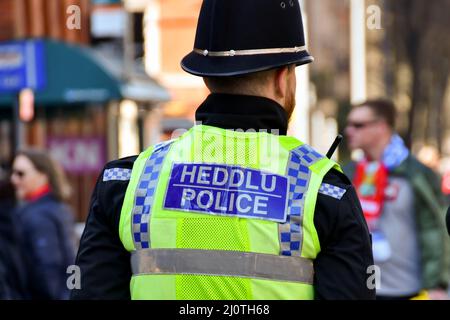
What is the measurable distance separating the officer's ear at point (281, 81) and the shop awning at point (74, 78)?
13845 millimetres

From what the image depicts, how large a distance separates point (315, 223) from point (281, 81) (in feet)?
1.34

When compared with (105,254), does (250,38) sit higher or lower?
higher

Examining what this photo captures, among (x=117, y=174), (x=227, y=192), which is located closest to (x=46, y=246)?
(x=117, y=174)

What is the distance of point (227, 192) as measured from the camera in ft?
9.04

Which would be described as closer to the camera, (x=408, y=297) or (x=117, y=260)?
(x=117, y=260)

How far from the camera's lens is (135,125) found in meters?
20.0

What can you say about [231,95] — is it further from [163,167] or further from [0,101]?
[0,101]

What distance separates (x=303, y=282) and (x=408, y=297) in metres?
4.01

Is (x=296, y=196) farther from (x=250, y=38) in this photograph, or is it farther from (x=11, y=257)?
(x=11, y=257)

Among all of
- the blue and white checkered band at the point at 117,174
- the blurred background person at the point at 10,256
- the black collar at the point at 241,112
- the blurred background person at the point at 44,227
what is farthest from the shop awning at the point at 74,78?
the black collar at the point at 241,112

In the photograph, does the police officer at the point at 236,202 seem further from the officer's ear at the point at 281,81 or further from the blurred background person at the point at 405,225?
the blurred background person at the point at 405,225

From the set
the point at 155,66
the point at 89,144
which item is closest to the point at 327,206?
the point at 89,144

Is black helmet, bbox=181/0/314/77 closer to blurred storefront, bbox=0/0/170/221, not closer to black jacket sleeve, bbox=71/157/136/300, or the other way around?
black jacket sleeve, bbox=71/157/136/300
